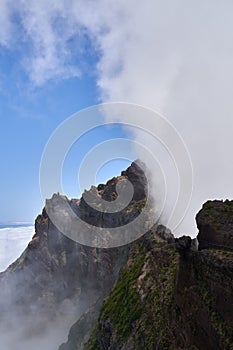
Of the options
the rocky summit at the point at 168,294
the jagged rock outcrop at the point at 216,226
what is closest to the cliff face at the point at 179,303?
the rocky summit at the point at 168,294

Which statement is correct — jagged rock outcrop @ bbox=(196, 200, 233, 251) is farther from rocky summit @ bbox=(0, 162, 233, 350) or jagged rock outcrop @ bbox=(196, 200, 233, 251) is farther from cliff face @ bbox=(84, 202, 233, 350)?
cliff face @ bbox=(84, 202, 233, 350)

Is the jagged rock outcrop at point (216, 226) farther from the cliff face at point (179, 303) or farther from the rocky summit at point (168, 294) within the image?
the cliff face at point (179, 303)

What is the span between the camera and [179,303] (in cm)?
6203

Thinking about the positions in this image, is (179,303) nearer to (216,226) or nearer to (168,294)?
(168,294)

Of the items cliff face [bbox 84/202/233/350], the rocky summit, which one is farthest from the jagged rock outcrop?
cliff face [bbox 84/202/233/350]

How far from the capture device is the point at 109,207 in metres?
184

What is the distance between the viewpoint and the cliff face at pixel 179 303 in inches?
2109

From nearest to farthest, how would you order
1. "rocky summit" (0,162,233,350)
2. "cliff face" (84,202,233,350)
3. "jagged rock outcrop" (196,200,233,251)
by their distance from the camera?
"cliff face" (84,202,233,350), "rocky summit" (0,162,233,350), "jagged rock outcrop" (196,200,233,251)

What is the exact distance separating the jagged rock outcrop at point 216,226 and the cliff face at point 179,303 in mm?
195

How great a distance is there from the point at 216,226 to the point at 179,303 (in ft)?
52.6

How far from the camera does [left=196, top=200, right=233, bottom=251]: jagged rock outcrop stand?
6044 centimetres

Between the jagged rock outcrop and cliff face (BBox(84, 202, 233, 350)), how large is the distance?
7.7 inches

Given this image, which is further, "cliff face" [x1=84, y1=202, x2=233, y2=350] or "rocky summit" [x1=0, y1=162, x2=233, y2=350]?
"rocky summit" [x1=0, y1=162, x2=233, y2=350]

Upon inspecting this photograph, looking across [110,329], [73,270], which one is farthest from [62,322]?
[110,329]
